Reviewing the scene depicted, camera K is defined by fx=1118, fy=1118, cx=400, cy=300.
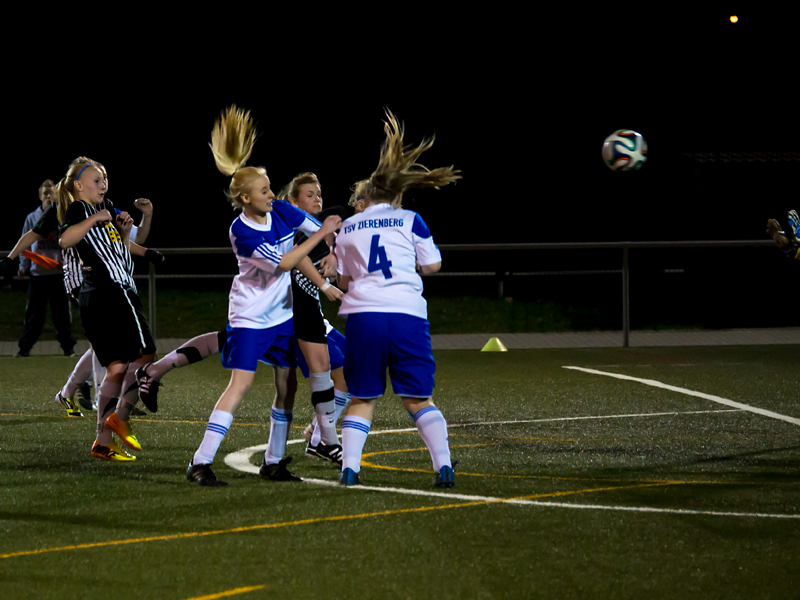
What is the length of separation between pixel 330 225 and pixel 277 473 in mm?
1470

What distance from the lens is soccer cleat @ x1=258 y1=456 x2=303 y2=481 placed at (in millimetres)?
6406

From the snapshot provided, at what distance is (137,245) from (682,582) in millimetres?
4868

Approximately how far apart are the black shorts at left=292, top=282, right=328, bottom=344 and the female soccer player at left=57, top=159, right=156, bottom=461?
1185 millimetres

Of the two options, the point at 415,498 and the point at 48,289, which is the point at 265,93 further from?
the point at 415,498

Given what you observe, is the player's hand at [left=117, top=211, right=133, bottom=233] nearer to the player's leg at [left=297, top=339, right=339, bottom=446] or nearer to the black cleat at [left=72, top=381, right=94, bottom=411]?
the player's leg at [left=297, top=339, right=339, bottom=446]

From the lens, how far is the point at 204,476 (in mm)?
6238

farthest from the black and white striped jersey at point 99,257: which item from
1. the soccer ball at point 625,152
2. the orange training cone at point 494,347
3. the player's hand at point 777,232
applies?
the orange training cone at point 494,347

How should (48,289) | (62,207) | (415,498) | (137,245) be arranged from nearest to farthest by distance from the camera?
(415,498)
(62,207)
(137,245)
(48,289)

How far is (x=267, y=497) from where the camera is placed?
19.4 ft

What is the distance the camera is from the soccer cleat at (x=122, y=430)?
23.7ft

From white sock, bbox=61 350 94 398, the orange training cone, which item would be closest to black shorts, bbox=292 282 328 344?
white sock, bbox=61 350 94 398

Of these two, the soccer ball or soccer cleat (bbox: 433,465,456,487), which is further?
the soccer ball

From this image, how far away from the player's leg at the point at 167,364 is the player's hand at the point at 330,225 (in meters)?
1.20

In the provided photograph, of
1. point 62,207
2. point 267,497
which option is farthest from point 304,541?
point 62,207
